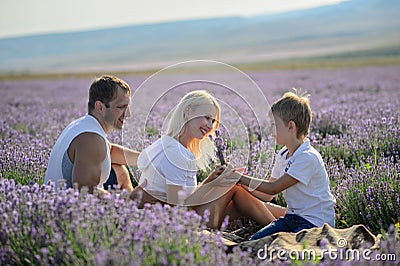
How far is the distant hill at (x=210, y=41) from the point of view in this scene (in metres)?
111

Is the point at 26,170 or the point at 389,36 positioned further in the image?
the point at 389,36

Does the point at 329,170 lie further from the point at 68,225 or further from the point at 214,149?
the point at 68,225

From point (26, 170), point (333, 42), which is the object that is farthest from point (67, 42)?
point (26, 170)

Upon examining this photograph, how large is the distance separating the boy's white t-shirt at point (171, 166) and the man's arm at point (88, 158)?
35 centimetres

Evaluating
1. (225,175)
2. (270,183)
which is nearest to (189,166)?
(225,175)

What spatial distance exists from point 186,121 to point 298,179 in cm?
83

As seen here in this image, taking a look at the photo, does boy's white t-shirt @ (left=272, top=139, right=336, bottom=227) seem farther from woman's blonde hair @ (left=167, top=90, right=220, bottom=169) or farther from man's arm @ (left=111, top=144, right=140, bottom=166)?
man's arm @ (left=111, top=144, right=140, bottom=166)

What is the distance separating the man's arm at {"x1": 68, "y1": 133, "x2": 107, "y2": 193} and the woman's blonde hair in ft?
1.59

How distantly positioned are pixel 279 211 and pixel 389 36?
4763 inches

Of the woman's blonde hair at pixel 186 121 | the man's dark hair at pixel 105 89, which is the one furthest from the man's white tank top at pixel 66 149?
the woman's blonde hair at pixel 186 121

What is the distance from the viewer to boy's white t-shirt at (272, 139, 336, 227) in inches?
140

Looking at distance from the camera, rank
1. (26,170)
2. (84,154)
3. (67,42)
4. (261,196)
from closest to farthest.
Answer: (84,154)
(261,196)
(26,170)
(67,42)

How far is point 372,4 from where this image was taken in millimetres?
196625

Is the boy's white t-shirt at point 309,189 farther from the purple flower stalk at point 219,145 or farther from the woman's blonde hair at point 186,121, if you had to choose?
the woman's blonde hair at point 186,121
